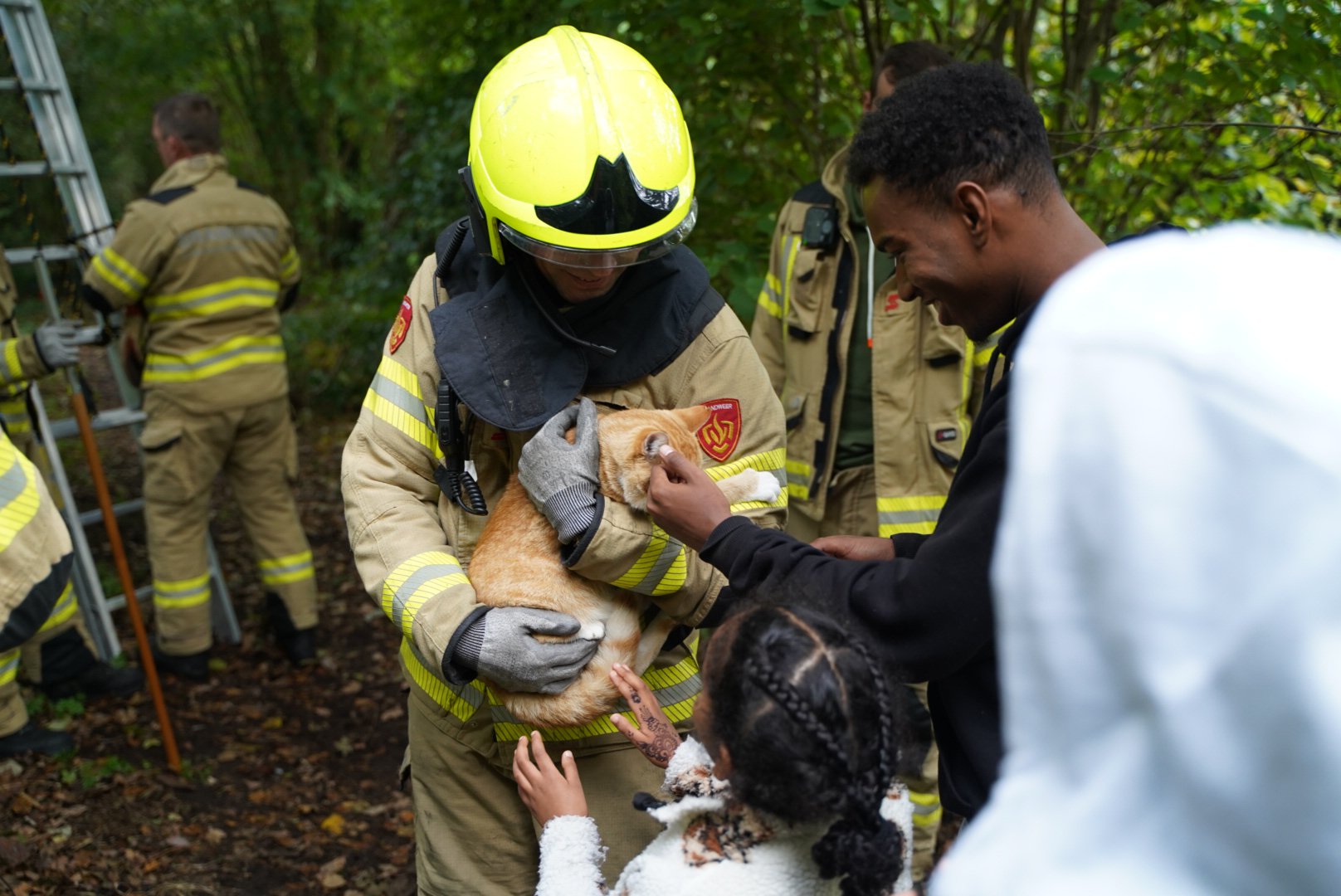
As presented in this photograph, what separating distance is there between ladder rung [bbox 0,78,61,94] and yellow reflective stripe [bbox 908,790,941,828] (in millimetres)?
5169

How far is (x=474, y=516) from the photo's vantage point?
7.21 ft

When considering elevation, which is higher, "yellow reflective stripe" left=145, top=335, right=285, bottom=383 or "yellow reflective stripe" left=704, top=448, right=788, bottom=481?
"yellow reflective stripe" left=704, top=448, right=788, bottom=481

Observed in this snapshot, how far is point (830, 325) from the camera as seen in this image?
3.53m

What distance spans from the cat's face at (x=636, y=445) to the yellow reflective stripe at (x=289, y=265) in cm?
421

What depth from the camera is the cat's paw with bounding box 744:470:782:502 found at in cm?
209

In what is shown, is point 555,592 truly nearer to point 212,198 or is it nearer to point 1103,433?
point 1103,433

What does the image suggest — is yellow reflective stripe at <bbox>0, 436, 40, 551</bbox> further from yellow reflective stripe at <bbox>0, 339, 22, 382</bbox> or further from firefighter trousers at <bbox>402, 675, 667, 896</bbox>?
yellow reflective stripe at <bbox>0, 339, 22, 382</bbox>

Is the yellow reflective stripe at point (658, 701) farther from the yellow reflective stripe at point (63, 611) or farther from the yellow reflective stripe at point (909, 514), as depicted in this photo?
the yellow reflective stripe at point (63, 611)

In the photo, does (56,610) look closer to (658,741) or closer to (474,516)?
(474,516)

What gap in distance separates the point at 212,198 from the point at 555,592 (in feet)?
13.8

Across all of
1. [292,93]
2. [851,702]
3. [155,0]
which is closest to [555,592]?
[851,702]

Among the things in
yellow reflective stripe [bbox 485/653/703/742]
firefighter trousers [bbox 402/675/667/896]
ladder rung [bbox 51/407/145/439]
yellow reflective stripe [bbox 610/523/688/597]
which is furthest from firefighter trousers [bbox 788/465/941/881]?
ladder rung [bbox 51/407/145/439]

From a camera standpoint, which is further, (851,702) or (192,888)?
(192,888)

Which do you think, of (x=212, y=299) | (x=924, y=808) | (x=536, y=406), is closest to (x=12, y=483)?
(x=536, y=406)
